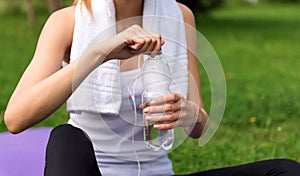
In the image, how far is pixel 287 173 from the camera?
5.40 ft

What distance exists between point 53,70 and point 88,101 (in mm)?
134

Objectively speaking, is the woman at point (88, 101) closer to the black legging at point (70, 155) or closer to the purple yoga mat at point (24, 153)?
the black legging at point (70, 155)

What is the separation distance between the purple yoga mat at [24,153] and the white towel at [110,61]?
50cm

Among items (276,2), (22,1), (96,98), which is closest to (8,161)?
(96,98)

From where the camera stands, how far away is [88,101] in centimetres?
163

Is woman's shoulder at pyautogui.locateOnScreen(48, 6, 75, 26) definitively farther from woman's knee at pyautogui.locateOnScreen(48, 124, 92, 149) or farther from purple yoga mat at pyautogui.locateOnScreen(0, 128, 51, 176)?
purple yoga mat at pyautogui.locateOnScreen(0, 128, 51, 176)

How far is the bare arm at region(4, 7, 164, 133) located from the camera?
1.38m

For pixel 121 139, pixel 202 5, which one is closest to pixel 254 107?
pixel 121 139

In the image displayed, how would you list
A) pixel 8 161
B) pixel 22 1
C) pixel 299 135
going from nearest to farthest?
pixel 8 161
pixel 299 135
pixel 22 1

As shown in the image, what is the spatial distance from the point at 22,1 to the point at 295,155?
10989 millimetres

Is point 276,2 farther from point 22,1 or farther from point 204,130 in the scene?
point 204,130

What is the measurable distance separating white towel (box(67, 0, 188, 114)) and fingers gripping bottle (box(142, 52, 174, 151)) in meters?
0.08

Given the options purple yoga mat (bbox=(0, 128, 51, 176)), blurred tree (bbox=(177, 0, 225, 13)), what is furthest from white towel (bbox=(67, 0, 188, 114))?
blurred tree (bbox=(177, 0, 225, 13))

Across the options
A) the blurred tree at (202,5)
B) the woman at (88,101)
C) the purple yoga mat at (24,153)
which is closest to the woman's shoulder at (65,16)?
the woman at (88,101)
